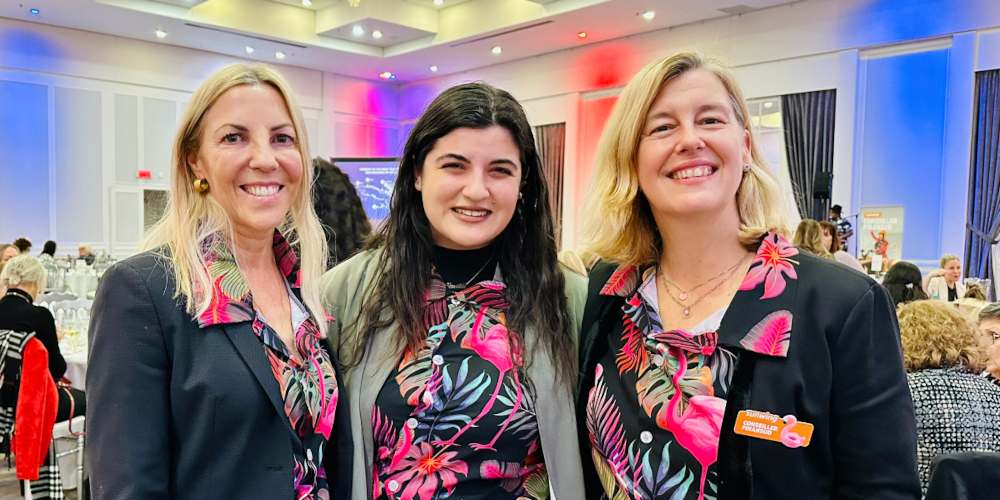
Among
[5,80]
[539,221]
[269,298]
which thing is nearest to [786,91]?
[539,221]

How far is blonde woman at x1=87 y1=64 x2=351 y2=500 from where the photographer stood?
52.5 inches

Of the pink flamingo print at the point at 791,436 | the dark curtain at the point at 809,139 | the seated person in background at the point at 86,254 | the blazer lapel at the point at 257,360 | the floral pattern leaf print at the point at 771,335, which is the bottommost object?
the seated person in background at the point at 86,254

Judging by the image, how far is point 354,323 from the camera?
6.23 feet

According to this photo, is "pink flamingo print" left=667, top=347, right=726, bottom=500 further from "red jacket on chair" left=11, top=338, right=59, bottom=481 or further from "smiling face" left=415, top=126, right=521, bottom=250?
"red jacket on chair" left=11, top=338, right=59, bottom=481

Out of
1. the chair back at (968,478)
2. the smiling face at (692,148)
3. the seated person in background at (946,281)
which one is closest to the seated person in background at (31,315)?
the smiling face at (692,148)

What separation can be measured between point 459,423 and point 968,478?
1476 millimetres

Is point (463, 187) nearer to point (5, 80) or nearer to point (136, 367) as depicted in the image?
point (136, 367)

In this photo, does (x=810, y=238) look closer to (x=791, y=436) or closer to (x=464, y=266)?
(x=464, y=266)

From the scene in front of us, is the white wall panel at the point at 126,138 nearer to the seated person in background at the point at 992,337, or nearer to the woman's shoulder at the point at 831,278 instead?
the seated person in background at the point at 992,337

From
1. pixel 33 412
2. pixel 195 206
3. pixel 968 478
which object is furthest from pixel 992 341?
pixel 33 412

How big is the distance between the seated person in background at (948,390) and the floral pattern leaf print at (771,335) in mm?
1625

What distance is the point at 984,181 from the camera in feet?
26.0

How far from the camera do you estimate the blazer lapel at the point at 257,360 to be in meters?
1.45

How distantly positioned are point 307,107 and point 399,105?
2.33 metres
